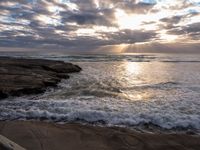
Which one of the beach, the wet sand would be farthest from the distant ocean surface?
the wet sand

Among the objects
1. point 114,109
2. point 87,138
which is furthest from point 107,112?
point 87,138

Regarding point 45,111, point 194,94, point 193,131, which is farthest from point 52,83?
point 193,131

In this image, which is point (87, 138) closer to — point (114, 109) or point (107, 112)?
point (107, 112)

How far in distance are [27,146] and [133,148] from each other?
7.62ft

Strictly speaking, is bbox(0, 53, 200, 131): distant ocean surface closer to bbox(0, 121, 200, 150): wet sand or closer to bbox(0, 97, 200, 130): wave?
bbox(0, 97, 200, 130): wave

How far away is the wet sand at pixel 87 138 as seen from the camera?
479 cm

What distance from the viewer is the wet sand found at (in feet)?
15.7

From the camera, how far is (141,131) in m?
5.86

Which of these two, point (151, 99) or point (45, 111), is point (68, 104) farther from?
point (151, 99)

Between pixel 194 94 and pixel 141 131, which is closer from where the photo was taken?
pixel 141 131

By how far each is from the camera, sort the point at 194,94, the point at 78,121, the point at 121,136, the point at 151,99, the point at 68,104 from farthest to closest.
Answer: the point at 194,94 → the point at 151,99 → the point at 68,104 → the point at 78,121 → the point at 121,136

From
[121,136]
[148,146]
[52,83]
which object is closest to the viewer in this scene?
[148,146]

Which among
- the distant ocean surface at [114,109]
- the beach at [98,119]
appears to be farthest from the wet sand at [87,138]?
the distant ocean surface at [114,109]

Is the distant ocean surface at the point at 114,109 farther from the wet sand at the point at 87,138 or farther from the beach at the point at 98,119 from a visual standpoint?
the wet sand at the point at 87,138
